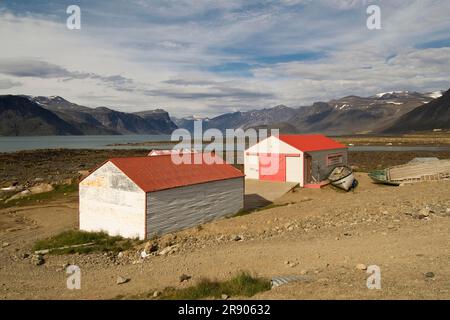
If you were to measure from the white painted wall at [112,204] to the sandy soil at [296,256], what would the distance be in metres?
2.03

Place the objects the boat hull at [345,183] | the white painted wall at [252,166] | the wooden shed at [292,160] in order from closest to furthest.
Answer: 1. the boat hull at [345,183]
2. the wooden shed at [292,160]
3. the white painted wall at [252,166]

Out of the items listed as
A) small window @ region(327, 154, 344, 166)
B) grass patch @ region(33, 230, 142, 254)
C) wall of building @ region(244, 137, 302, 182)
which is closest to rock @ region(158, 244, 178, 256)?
grass patch @ region(33, 230, 142, 254)

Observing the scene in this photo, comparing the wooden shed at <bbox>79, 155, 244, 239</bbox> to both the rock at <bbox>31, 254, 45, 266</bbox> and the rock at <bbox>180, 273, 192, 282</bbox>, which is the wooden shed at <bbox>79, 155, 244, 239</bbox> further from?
the rock at <bbox>180, 273, 192, 282</bbox>

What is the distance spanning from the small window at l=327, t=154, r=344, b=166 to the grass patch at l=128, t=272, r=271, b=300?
26032 mm

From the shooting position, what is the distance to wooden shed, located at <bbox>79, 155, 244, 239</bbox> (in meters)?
18.0

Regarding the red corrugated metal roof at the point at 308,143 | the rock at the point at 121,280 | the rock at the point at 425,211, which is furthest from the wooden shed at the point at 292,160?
the rock at the point at 121,280

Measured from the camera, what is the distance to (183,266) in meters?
13.1

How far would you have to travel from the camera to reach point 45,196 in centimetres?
3047

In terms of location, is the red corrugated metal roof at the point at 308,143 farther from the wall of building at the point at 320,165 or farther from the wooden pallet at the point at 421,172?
the wooden pallet at the point at 421,172

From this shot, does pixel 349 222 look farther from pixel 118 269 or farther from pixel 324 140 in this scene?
pixel 324 140

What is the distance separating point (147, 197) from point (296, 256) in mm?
7856

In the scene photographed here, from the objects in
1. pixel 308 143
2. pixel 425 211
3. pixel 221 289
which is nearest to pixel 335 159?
pixel 308 143

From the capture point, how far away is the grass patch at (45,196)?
1126 inches

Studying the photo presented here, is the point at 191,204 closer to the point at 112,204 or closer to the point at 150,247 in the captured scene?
the point at 112,204
